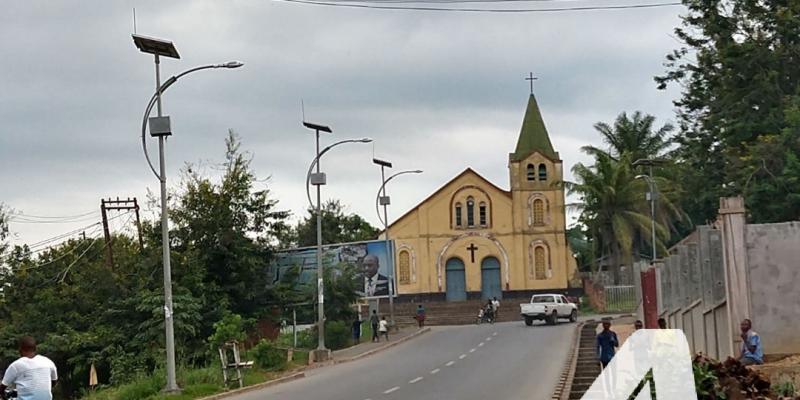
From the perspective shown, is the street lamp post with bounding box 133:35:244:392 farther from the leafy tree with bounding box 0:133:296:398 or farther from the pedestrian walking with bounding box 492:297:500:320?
the pedestrian walking with bounding box 492:297:500:320

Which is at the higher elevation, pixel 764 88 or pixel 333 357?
pixel 764 88

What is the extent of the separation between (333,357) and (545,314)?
54.8 ft

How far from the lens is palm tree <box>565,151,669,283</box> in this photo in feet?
211

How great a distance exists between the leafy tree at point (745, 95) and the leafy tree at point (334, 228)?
141 ft

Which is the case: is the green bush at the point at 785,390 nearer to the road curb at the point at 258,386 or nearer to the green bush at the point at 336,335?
the road curb at the point at 258,386

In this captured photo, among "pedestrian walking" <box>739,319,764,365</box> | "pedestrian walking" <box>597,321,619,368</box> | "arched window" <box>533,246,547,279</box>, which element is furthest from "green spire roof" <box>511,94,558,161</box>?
"pedestrian walking" <box>739,319,764,365</box>

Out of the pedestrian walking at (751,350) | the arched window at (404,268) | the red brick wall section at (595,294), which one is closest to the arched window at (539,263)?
the red brick wall section at (595,294)

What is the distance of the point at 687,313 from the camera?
27.1m

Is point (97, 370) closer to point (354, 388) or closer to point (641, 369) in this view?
point (354, 388)

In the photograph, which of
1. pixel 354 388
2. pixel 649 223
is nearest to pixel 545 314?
pixel 649 223

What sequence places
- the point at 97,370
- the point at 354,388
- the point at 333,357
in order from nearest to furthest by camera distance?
the point at 354,388 → the point at 333,357 → the point at 97,370

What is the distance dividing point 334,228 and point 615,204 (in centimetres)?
3277

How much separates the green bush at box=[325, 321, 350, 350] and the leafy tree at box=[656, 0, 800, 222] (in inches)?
653

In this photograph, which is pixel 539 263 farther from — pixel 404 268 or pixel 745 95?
pixel 745 95
